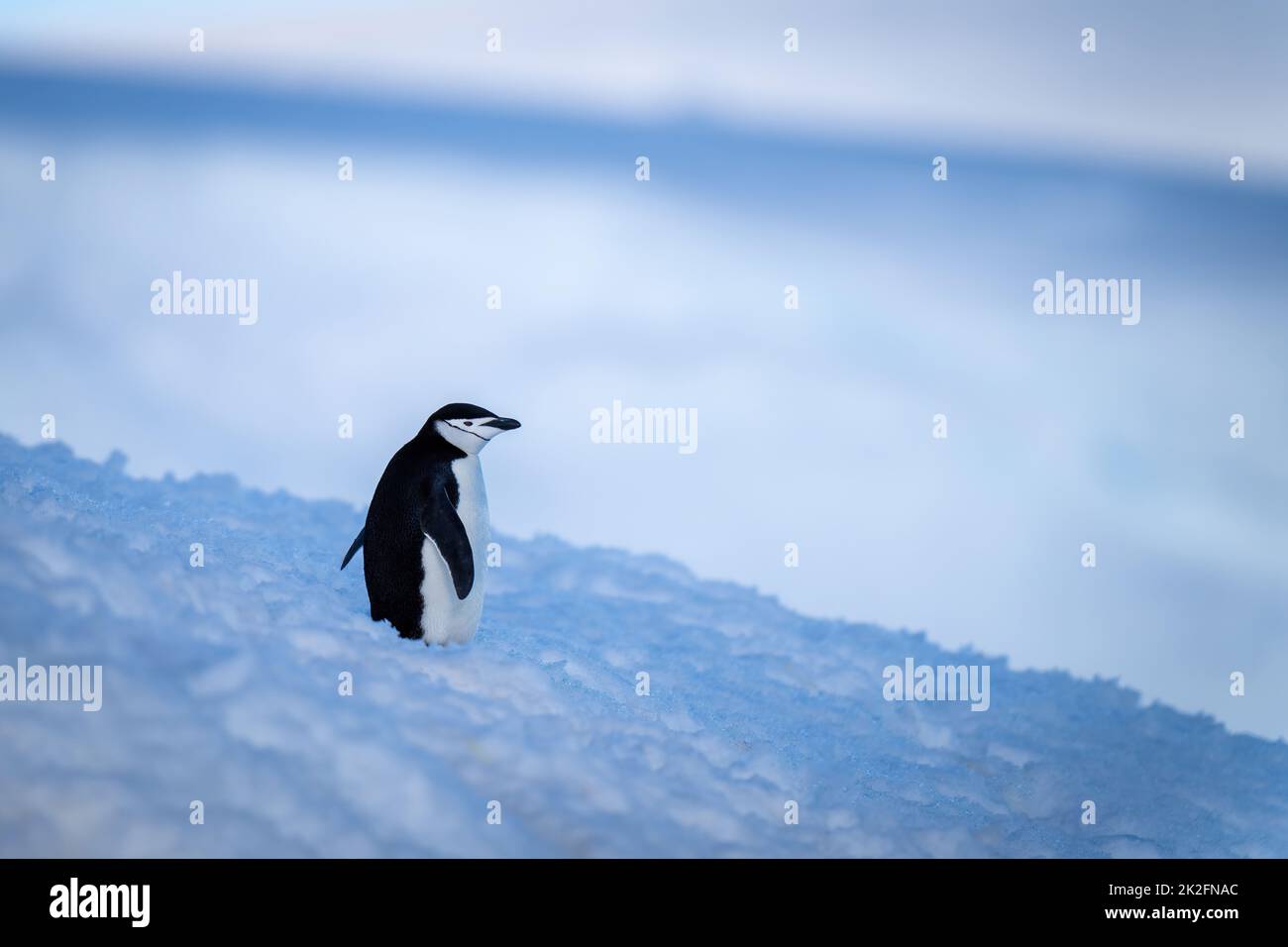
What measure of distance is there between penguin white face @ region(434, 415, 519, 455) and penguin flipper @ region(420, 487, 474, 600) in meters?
0.19

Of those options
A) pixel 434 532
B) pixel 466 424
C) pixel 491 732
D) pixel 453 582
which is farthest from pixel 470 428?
pixel 491 732

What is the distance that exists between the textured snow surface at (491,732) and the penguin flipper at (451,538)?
255 millimetres

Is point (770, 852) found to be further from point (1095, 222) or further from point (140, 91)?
point (140, 91)

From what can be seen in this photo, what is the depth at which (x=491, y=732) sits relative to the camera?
2572 millimetres

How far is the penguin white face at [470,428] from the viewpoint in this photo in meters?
2.93

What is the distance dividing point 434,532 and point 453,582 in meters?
0.17

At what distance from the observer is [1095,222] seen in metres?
4.36
